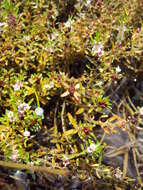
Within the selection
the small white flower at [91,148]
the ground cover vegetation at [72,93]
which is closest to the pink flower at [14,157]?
the ground cover vegetation at [72,93]

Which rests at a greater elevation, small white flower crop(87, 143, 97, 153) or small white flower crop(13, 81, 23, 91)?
small white flower crop(13, 81, 23, 91)

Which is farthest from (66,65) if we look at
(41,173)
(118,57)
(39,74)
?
(41,173)

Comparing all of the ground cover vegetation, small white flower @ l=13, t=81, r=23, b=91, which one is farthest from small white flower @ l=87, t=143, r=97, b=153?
small white flower @ l=13, t=81, r=23, b=91

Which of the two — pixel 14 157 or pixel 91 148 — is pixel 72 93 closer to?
pixel 91 148

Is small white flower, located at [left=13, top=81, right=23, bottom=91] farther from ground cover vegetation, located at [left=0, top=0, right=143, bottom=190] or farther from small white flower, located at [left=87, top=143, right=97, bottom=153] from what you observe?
small white flower, located at [left=87, top=143, right=97, bottom=153]

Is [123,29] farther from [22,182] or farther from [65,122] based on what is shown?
[22,182]

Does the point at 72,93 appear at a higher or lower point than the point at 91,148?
higher

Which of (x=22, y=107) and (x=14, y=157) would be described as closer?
(x=14, y=157)

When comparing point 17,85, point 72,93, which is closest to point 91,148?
point 72,93
